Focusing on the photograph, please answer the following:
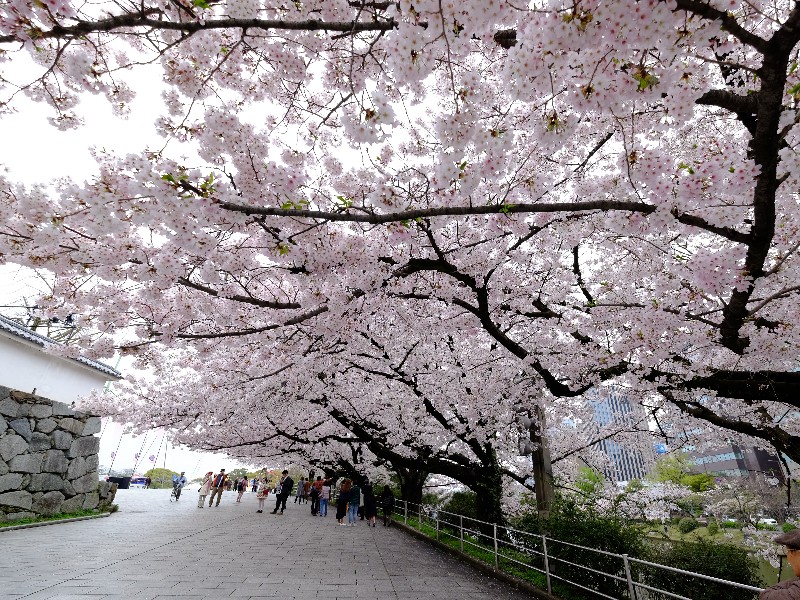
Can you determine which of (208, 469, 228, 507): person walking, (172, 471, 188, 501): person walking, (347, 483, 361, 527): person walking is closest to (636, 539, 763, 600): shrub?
(347, 483, 361, 527): person walking

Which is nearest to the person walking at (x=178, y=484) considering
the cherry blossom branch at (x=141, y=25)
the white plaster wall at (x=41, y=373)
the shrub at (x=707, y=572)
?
the white plaster wall at (x=41, y=373)

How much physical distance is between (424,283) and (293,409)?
8.40 meters

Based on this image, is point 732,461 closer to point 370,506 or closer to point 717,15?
point 370,506

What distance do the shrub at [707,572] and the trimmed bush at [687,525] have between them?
2428cm

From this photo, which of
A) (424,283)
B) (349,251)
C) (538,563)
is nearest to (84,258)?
(349,251)

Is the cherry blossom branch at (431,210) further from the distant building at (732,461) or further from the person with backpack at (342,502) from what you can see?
the distant building at (732,461)

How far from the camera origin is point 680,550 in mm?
6238

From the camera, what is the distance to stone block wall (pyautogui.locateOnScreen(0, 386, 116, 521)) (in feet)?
34.1

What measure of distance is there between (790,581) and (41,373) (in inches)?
609

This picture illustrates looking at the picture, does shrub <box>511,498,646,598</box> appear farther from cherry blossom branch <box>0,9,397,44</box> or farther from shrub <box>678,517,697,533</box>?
shrub <box>678,517,697,533</box>

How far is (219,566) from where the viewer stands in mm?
7328

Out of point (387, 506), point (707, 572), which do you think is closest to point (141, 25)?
point (707, 572)

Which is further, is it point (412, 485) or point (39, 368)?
point (412, 485)

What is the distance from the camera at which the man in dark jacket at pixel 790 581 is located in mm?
2549
